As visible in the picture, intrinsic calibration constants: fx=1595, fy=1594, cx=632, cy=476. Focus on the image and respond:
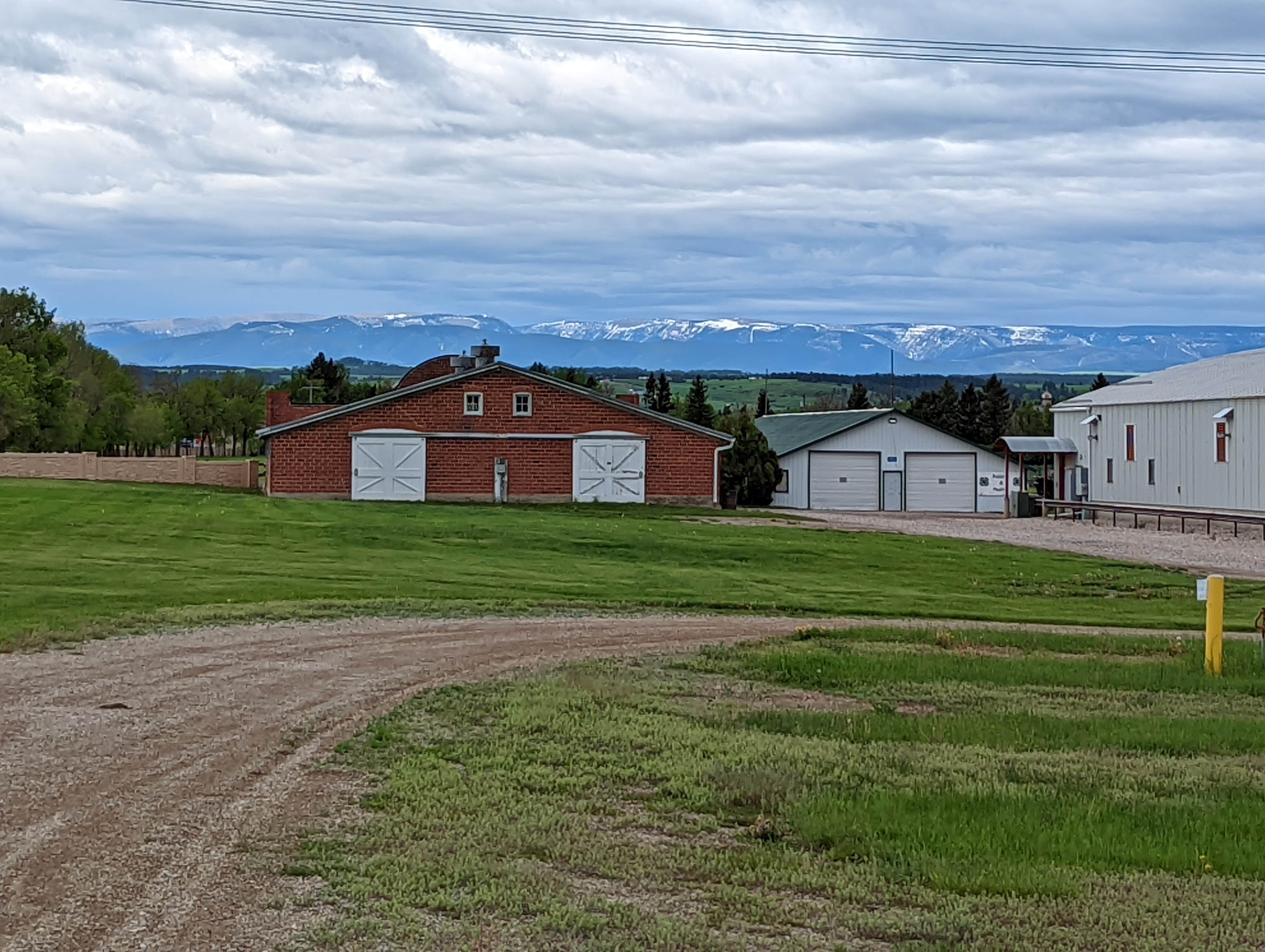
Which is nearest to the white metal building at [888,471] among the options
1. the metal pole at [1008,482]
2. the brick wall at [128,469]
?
the metal pole at [1008,482]

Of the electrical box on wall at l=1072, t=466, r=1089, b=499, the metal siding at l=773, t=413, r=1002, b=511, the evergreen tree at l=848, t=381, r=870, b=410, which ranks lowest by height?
the electrical box on wall at l=1072, t=466, r=1089, b=499

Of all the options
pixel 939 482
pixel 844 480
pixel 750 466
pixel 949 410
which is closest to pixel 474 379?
pixel 750 466

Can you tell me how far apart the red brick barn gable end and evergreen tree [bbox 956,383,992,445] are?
41682 mm

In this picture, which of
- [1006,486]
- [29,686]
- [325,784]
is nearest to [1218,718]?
[325,784]

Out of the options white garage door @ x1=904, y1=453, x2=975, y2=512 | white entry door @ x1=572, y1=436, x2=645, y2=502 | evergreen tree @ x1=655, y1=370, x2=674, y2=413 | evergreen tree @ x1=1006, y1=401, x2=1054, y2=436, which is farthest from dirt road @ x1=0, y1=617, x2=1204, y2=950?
evergreen tree @ x1=1006, y1=401, x2=1054, y2=436

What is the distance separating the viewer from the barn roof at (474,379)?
46594 mm

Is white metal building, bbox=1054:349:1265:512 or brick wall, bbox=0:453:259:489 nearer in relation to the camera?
white metal building, bbox=1054:349:1265:512

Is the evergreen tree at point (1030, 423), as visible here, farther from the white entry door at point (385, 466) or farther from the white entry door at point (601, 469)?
the white entry door at point (385, 466)

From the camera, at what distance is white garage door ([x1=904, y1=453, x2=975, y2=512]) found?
57031 mm

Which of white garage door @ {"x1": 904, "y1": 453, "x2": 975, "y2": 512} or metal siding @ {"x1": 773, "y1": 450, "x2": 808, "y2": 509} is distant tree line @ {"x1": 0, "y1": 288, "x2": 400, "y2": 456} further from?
white garage door @ {"x1": 904, "y1": 453, "x2": 975, "y2": 512}

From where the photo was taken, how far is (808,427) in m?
61.0

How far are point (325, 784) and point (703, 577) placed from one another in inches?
690

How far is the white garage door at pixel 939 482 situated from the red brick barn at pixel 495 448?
1058 cm

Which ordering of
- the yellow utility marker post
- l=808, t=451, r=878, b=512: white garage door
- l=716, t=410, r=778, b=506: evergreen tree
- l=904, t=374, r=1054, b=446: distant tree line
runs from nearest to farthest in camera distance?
the yellow utility marker post < l=716, t=410, r=778, b=506: evergreen tree < l=808, t=451, r=878, b=512: white garage door < l=904, t=374, r=1054, b=446: distant tree line
